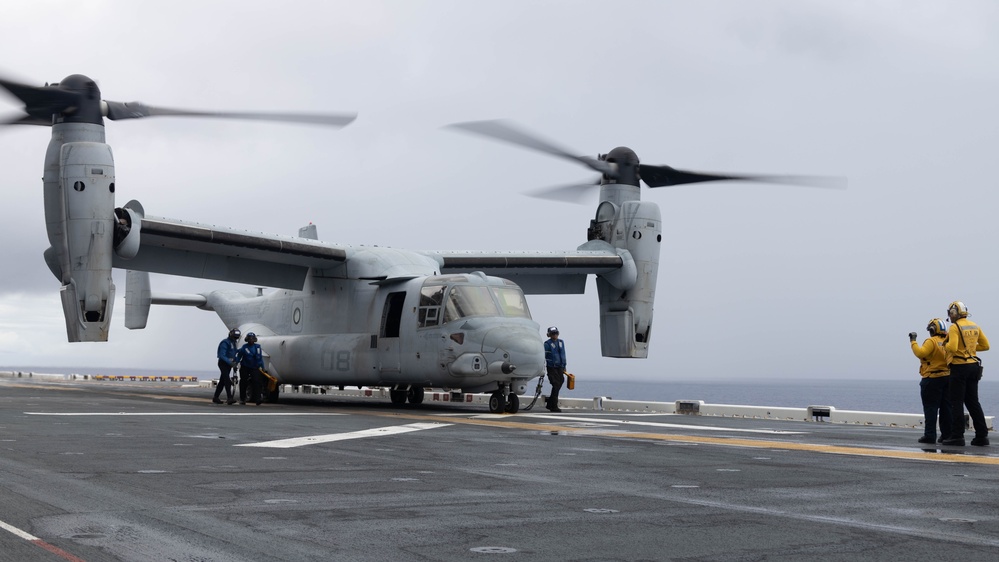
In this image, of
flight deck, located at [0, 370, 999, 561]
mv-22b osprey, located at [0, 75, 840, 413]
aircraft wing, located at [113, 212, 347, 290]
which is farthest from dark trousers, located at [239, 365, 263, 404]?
flight deck, located at [0, 370, 999, 561]

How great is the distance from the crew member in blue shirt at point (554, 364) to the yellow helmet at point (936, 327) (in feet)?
35.1

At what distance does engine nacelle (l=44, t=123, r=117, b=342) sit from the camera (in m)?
20.6

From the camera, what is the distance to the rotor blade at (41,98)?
21266 millimetres

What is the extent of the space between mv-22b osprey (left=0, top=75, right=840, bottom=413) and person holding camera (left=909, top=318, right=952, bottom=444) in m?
7.92

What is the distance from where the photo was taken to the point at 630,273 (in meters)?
26.4

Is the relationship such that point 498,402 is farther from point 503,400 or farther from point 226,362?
point 226,362

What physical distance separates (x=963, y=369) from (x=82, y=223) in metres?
16.8

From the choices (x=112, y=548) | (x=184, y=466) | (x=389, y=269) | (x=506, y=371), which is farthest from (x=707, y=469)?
(x=389, y=269)

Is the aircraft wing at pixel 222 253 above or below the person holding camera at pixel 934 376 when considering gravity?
above

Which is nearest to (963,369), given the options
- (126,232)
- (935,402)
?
(935,402)

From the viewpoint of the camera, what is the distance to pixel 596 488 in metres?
7.79

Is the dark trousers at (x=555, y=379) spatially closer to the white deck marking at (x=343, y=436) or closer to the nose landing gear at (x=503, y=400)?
the nose landing gear at (x=503, y=400)

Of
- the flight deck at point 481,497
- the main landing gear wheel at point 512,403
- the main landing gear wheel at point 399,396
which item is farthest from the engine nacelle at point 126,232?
the main landing gear wheel at point 512,403

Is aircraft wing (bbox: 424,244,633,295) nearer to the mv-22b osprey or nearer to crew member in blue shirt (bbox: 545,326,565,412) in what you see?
the mv-22b osprey
